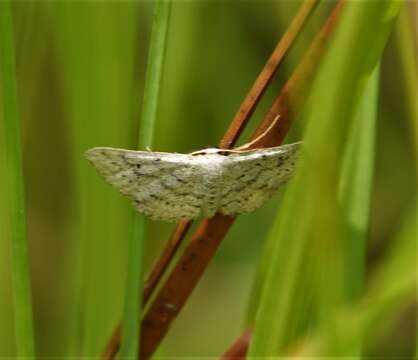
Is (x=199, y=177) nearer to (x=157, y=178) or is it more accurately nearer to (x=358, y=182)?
(x=157, y=178)

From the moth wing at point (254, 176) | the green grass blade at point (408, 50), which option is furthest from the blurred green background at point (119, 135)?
the green grass blade at point (408, 50)

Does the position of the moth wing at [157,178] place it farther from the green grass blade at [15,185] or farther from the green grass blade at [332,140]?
the green grass blade at [332,140]

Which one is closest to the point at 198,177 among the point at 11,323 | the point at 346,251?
the point at 346,251

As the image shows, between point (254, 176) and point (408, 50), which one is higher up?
point (408, 50)

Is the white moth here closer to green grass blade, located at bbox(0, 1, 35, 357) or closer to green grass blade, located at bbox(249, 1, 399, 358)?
green grass blade, located at bbox(0, 1, 35, 357)

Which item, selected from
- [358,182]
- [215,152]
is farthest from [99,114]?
[358,182]

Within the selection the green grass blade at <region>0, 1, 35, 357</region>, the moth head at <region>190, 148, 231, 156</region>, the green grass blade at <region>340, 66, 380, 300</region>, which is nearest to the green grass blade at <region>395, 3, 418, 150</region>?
the green grass blade at <region>340, 66, 380, 300</region>
